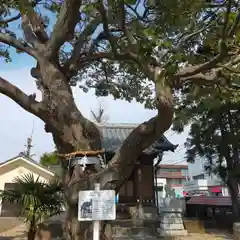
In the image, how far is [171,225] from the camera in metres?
11.4

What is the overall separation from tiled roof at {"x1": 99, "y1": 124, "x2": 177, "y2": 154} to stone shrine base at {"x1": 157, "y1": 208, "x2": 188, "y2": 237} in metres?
2.95

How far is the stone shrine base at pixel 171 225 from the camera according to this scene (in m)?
11.2

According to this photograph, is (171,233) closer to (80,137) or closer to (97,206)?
(80,137)

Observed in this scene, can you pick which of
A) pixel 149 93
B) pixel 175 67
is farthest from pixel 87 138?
pixel 149 93

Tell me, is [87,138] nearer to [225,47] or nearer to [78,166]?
[78,166]

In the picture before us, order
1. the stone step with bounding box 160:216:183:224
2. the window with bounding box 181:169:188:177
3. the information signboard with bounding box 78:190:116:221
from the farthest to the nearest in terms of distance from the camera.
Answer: the window with bounding box 181:169:188:177
the stone step with bounding box 160:216:183:224
the information signboard with bounding box 78:190:116:221

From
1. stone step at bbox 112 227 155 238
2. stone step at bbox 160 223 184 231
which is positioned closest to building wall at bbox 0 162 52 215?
stone step at bbox 112 227 155 238

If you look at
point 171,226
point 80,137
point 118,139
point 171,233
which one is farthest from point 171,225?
point 80,137

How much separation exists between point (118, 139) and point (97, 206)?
1213 centimetres

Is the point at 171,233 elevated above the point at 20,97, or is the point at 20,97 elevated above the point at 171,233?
the point at 20,97

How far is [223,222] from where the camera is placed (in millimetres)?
13539

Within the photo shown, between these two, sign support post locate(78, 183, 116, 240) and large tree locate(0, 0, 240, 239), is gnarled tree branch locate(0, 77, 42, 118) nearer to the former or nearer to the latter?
large tree locate(0, 0, 240, 239)

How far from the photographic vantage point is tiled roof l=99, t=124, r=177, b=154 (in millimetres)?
13906

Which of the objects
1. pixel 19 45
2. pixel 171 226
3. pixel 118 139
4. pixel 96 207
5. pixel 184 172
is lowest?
pixel 171 226
